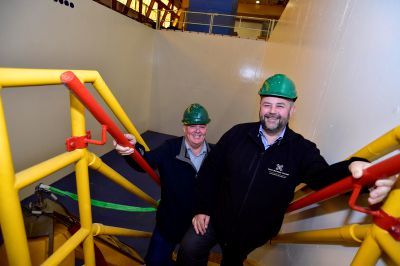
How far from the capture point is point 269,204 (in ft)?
4.75

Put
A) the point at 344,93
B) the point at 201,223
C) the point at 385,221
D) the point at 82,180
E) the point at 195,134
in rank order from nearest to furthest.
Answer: the point at 385,221
the point at 82,180
the point at 344,93
the point at 201,223
the point at 195,134

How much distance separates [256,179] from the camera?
142 centimetres

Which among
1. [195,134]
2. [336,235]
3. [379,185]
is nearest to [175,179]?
[195,134]

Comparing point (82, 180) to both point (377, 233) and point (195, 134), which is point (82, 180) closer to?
point (195, 134)

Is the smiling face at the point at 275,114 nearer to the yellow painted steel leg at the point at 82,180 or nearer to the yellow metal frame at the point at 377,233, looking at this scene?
the yellow metal frame at the point at 377,233

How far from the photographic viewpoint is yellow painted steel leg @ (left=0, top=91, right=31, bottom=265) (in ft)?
2.16

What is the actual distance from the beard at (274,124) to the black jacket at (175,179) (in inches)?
29.4

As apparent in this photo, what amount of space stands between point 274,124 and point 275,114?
58 millimetres

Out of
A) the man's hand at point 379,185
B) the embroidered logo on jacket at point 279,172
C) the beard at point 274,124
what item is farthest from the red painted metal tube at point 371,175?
the beard at point 274,124

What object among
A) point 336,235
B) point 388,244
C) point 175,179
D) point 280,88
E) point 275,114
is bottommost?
point 175,179

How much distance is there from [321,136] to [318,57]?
723 millimetres

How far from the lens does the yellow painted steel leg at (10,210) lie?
0.66 meters

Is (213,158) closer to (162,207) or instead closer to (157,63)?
(162,207)

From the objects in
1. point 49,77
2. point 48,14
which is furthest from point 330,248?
point 48,14
